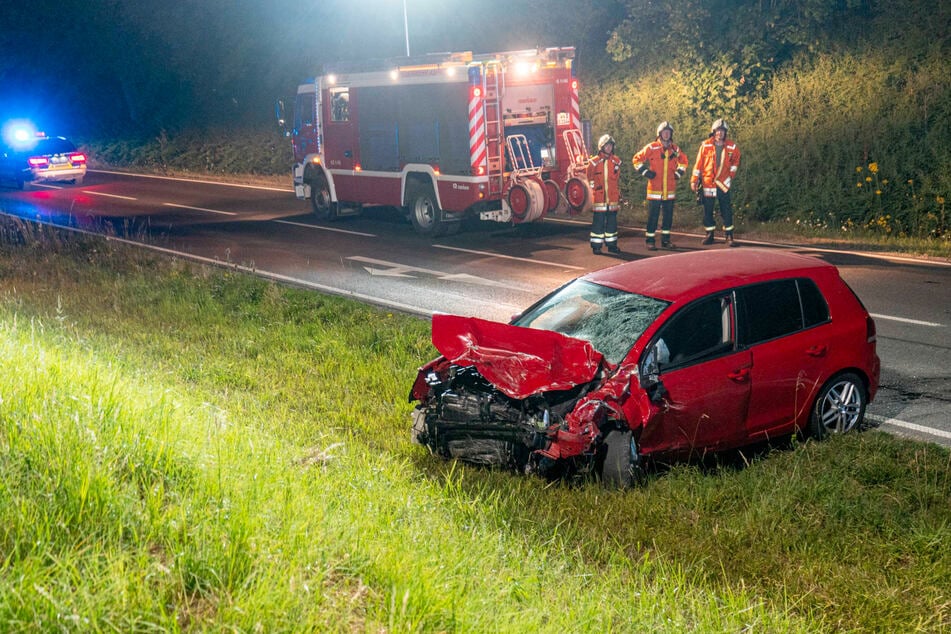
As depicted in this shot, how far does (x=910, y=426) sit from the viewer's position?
25.5ft

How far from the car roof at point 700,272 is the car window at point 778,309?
8cm

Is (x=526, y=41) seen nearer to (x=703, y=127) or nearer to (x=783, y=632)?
(x=703, y=127)

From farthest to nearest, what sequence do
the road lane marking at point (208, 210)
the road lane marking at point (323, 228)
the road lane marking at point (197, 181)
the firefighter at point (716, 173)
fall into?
the road lane marking at point (197, 181) < the road lane marking at point (208, 210) < the road lane marking at point (323, 228) < the firefighter at point (716, 173)

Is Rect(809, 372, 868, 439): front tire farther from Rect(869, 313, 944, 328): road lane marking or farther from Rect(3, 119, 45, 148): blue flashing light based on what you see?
Rect(3, 119, 45, 148): blue flashing light

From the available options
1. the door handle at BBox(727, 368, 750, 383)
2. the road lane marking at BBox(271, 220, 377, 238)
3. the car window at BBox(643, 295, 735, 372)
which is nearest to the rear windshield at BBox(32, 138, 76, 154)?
the road lane marking at BBox(271, 220, 377, 238)

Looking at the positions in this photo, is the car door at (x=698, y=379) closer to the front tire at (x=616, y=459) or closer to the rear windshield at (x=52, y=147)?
the front tire at (x=616, y=459)

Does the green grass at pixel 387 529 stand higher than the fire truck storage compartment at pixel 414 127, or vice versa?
the fire truck storage compartment at pixel 414 127

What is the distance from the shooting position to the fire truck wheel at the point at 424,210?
61.4 ft

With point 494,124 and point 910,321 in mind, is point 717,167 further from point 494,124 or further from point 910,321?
point 910,321

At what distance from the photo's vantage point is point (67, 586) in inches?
135

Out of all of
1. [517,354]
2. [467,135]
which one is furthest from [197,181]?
[517,354]

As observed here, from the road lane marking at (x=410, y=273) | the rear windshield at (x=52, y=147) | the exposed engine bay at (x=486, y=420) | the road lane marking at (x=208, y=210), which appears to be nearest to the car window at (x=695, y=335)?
the exposed engine bay at (x=486, y=420)

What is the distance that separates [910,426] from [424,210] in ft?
41.1

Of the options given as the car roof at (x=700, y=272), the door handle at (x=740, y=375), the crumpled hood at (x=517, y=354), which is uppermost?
the car roof at (x=700, y=272)
